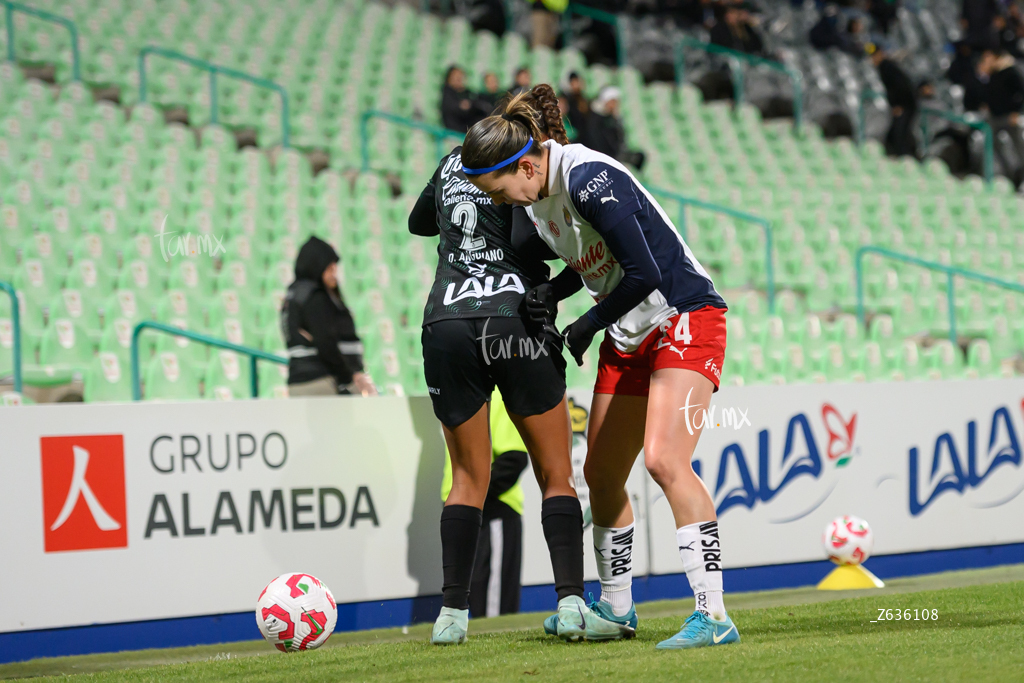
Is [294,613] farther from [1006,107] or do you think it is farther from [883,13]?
[883,13]

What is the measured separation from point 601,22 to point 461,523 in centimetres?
1421

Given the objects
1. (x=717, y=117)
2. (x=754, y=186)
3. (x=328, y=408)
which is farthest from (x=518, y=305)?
(x=717, y=117)

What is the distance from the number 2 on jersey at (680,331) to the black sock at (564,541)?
0.60m

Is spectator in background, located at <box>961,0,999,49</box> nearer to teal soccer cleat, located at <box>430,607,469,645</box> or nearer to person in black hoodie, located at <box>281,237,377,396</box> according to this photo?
person in black hoodie, located at <box>281,237,377,396</box>

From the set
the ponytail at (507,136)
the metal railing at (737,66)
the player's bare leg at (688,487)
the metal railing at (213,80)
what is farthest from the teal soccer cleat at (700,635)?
the metal railing at (737,66)

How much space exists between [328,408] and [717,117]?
1086 centimetres

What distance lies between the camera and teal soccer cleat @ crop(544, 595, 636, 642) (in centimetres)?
369

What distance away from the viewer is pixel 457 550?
3.77 meters

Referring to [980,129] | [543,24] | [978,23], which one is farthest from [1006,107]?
[543,24]

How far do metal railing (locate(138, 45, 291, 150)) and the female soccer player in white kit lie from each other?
8.03 m

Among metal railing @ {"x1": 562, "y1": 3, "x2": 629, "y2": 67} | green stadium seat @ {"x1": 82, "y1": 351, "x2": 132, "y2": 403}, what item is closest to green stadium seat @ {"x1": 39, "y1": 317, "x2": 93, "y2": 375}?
green stadium seat @ {"x1": 82, "y1": 351, "x2": 132, "y2": 403}

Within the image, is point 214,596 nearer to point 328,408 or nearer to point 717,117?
point 328,408

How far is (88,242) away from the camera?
8.36 metres

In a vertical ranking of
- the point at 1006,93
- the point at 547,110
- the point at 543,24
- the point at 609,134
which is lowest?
the point at 547,110
